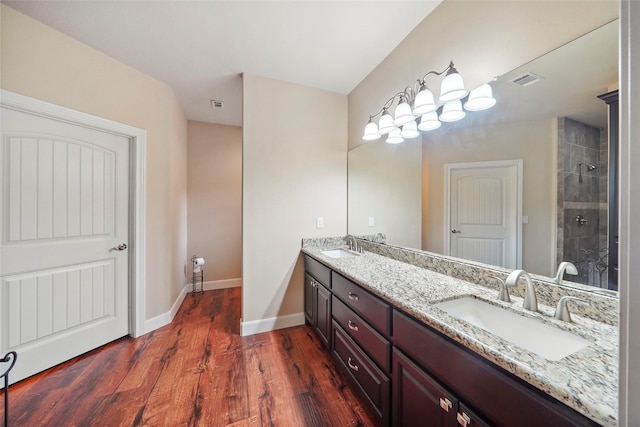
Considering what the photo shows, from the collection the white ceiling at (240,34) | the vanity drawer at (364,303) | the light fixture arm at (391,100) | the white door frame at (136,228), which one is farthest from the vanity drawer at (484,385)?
the white door frame at (136,228)

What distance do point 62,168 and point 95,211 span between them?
0.41 metres

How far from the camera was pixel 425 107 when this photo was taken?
1585 millimetres

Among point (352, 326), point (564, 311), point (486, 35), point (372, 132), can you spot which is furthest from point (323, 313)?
point (486, 35)

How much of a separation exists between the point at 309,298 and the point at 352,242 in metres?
0.73

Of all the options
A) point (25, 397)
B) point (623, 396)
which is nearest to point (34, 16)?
point (25, 397)

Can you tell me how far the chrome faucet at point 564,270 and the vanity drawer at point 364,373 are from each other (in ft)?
2.95

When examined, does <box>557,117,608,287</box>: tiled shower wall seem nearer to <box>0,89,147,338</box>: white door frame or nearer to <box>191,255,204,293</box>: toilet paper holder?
<box>0,89,147,338</box>: white door frame

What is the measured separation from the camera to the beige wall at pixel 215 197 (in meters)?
3.71

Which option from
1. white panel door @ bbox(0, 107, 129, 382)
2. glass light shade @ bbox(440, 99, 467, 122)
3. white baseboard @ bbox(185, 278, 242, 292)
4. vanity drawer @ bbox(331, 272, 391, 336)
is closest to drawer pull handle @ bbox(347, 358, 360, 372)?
vanity drawer @ bbox(331, 272, 391, 336)

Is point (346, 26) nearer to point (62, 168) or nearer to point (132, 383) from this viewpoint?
point (62, 168)

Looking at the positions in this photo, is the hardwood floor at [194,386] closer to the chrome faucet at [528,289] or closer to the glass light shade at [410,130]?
the chrome faucet at [528,289]

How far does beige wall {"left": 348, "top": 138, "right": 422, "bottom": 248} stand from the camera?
1.99 m

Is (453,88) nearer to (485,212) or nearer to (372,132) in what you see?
(485,212)

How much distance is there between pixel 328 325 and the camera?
78.4 inches
